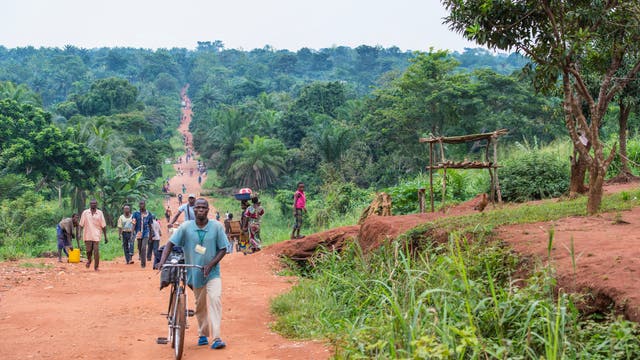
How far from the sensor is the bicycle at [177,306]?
628 cm

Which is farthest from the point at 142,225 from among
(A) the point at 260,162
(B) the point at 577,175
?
(A) the point at 260,162

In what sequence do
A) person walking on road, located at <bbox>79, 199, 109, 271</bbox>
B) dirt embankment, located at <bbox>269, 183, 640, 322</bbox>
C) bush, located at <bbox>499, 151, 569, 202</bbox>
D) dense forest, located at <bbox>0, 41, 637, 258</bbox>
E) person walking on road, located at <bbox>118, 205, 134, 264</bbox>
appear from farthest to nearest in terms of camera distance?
1. dense forest, located at <bbox>0, 41, 637, 258</bbox>
2. bush, located at <bbox>499, 151, 569, 202</bbox>
3. person walking on road, located at <bbox>118, 205, 134, 264</bbox>
4. person walking on road, located at <bbox>79, 199, 109, 271</bbox>
5. dirt embankment, located at <bbox>269, 183, 640, 322</bbox>

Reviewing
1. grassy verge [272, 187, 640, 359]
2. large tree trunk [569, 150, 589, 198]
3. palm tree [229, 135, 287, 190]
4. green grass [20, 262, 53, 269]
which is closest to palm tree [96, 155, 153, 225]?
palm tree [229, 135, 287, 190]

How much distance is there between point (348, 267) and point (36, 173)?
2508 centimetres

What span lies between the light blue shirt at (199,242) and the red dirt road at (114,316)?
716 millimetres

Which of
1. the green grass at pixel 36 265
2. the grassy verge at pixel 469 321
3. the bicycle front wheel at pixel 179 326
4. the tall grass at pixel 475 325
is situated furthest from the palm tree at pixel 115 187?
the bicycle front wheel at pixel 179 326

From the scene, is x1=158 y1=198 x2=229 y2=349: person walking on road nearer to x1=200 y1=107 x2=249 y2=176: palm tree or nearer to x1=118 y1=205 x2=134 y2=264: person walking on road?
x1=118 y1=205 x2=134 y2=264: person walking on road

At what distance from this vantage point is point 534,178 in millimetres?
15641

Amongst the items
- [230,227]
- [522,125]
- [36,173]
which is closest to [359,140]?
[522,125]

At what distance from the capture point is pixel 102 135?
37.3 metres

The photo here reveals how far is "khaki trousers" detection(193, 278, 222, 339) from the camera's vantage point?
6.71 meters

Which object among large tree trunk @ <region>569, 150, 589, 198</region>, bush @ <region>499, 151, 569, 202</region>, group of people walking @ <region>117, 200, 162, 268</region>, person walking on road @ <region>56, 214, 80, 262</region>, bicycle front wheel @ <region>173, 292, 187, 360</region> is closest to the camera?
bicycle front wheel @ <region>173, 292, 187, 360</region>

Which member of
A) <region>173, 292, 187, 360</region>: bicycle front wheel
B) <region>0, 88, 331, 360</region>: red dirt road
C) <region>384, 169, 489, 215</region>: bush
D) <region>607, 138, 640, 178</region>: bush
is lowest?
<region>0, 88, 331, 360</region>: red dirt road

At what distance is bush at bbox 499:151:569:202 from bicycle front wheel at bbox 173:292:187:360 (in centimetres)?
1059
